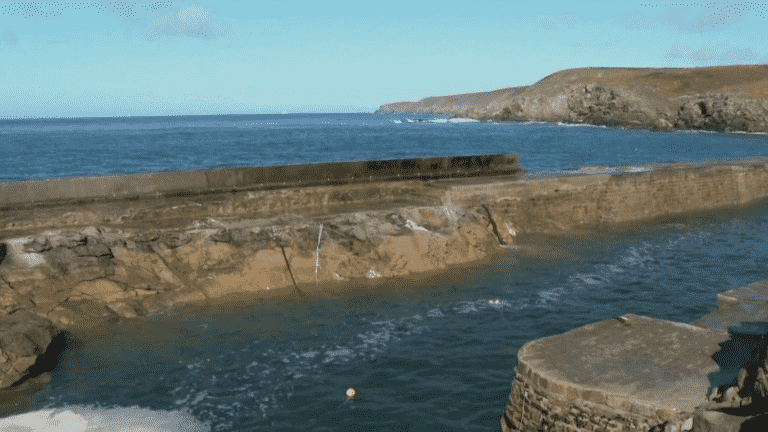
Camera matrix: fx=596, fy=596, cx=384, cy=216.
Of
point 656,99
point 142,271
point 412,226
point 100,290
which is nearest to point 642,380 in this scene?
point 412,226

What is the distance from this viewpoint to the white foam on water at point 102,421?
267 inches

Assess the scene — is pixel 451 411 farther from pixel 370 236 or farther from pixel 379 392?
pixel 370 236

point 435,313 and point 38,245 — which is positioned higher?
point 38,245

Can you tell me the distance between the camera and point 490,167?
1867 cm

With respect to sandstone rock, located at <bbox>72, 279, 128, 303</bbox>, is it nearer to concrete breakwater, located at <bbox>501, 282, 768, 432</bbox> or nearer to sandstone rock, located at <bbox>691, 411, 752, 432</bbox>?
concrete breakwater, located at <bbox>501, 282, 768, 432</bbox>

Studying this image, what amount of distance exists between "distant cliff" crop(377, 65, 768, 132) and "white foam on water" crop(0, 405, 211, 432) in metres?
72.3

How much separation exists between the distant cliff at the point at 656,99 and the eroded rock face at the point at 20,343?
72379mm

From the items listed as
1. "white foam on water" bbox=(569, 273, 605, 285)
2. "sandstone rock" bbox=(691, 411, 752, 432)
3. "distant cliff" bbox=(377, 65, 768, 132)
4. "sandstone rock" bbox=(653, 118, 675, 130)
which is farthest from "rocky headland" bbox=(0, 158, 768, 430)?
"sandstone rock" bbox=(653, 118, 675, 130)

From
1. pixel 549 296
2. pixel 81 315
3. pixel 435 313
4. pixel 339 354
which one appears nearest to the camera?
pixel 339 354

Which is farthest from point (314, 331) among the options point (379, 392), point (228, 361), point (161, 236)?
point (161, 236)

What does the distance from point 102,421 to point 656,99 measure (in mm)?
83614

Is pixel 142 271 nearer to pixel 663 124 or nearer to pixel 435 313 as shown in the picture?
pixel 435 313

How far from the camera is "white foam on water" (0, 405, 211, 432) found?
679 centimetres

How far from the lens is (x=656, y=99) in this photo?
3095 inches
